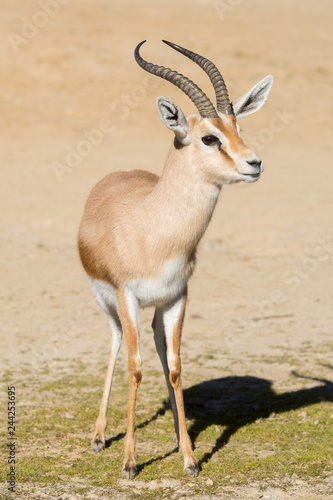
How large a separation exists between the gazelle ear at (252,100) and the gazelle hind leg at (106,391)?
2.15 m

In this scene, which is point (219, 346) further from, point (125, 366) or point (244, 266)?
point (244, 266)

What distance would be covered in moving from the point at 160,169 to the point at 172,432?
40.6ft

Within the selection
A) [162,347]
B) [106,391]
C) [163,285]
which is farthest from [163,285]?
[106,391]

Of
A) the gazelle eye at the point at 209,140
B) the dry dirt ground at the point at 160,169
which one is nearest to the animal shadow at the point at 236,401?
the dry dirt ground at the point at 160,169

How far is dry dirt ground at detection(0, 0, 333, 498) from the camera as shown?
32.5ft

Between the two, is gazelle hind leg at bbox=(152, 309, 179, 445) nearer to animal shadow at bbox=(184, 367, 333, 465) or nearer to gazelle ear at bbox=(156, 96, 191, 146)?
animal shadow at bbox=(184, 367, 333, 465)

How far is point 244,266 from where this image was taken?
517 inches

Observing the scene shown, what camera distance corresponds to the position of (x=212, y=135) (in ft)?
20.0

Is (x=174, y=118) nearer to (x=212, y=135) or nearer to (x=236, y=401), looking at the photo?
(x=212, y=135)

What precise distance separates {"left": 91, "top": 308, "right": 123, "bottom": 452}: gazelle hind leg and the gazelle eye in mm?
1957

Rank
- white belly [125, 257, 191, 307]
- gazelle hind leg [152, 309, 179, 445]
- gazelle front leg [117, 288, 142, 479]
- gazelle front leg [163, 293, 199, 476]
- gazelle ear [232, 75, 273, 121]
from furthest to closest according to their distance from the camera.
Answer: gazelle hind leg [152, 309, 179, 445]
gazelle ear [232, 75, 273, 121]
gazelle front leg [163, 293, 199, 476]
gazelle front leg [117, 288, 142, 479]
white belly [125, 257, 191, 307]

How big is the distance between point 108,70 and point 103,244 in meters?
19.7

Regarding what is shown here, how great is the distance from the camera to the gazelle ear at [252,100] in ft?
→ 22.2

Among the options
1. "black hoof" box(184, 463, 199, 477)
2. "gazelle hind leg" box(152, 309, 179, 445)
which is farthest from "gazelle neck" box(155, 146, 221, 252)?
"black hoof" box(184, 463, 199, 477)
